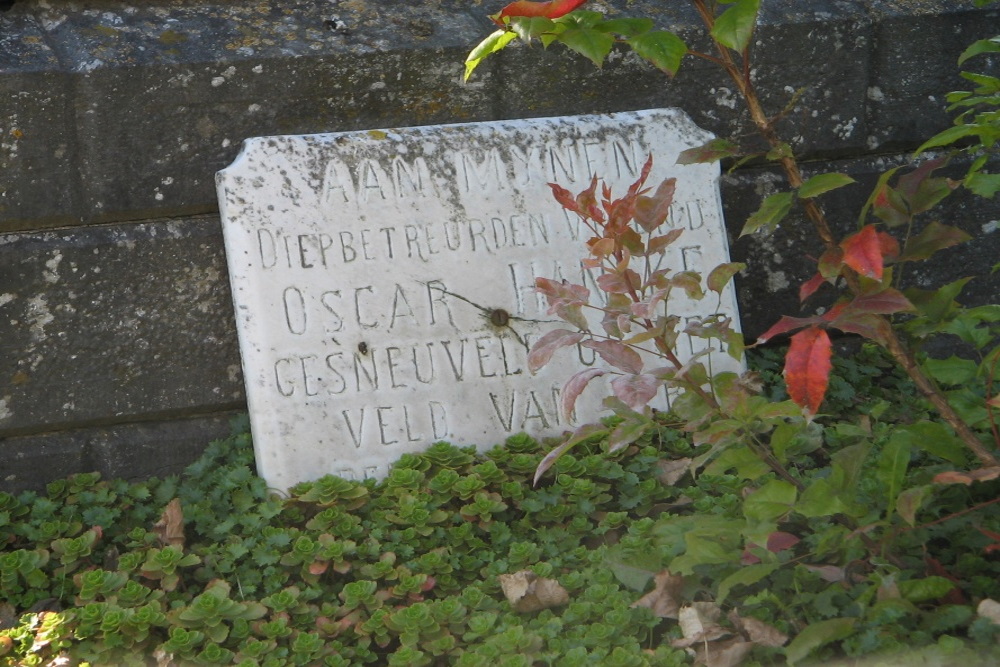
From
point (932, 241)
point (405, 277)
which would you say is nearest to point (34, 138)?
point (405, 277)

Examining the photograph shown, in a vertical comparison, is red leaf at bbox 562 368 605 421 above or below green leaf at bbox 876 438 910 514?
above

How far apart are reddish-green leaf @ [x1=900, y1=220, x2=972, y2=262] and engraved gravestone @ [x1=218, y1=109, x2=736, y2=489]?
3.44 feet

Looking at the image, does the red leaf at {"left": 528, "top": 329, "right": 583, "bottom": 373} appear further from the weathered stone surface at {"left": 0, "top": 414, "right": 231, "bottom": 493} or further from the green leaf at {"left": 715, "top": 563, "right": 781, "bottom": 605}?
the weathered stone surface at {"left": 0, "top": 414, "right": 231, "bottom": 493}

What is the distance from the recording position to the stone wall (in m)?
2.65

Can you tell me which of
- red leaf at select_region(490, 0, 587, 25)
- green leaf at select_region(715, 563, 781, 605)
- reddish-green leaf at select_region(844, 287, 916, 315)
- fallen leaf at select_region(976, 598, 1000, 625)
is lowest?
fallen leaf at select_region(976, 598, 1000, 625)

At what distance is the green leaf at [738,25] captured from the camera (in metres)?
1.72

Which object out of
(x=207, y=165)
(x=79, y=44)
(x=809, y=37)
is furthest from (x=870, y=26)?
(x=79, y=44)

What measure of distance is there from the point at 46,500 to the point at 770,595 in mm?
1660

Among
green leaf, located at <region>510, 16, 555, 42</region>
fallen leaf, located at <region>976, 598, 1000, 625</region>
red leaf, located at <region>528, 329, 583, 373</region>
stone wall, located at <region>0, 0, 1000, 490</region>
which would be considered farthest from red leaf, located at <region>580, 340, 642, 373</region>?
stone wall, located at <region>0, 0, 1000, 490</region>

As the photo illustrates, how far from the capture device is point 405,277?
2.75m

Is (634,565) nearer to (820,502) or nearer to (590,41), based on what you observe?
(820,502)

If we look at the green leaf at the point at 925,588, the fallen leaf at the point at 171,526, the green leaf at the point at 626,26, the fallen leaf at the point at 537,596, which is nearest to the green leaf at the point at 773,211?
the green leaf at the point at 626,26

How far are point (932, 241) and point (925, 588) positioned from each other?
0.59 metres

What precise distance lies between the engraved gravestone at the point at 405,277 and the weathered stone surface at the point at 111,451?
0.26 meters
